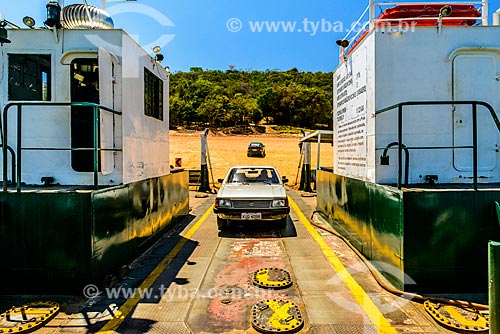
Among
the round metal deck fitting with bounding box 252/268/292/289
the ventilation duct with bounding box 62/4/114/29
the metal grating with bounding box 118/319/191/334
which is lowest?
the metal grating with bounding box 118/319/191/334

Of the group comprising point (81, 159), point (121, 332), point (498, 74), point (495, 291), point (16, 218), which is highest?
point (498, 74)

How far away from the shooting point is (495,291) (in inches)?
121

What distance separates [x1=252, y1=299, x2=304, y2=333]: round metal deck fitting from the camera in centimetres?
400

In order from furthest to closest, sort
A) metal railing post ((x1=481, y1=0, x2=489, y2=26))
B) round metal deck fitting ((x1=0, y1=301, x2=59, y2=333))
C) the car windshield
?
1. the car windshield
2. metal railing post ((x1=481, y1=0, x2=489, y2=26))
3. round metal deck fitting ((x1=0, y1=301, x2=59, y2=333))

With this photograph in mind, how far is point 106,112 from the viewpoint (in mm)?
5934

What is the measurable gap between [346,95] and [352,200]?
2481 mm

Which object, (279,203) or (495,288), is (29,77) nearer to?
(279,203)

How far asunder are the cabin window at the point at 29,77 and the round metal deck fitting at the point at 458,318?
6387mm

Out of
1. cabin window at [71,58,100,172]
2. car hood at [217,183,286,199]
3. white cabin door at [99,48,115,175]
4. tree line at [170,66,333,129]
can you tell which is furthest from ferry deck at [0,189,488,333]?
tree line at [170,66,333,129]

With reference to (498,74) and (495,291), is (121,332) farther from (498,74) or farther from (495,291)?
(498,74)

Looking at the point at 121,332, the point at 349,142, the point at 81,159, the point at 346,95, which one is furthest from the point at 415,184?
the point at 81,159

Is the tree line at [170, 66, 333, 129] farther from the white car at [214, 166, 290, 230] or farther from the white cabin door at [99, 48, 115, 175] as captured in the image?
the white cabin door at [99, 48, 115, 175]

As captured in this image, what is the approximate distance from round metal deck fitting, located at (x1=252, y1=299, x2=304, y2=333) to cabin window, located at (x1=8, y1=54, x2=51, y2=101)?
480 centimetres

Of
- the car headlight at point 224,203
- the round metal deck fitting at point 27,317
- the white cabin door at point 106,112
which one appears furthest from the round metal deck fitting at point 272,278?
the car headlight at point 224,203
